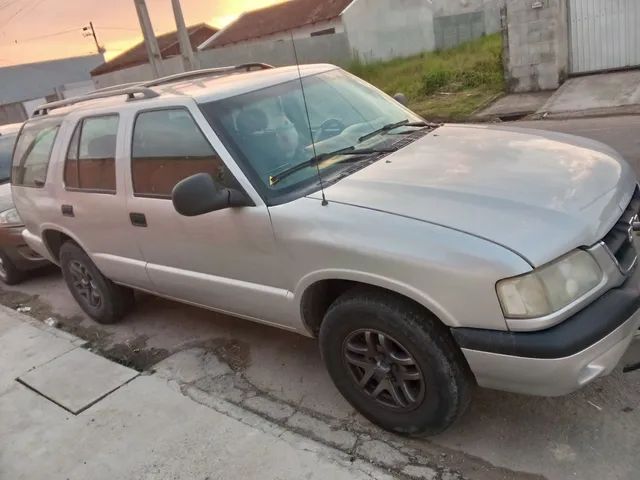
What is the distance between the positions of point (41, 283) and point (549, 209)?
233 inches

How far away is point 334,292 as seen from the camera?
3.07 metres

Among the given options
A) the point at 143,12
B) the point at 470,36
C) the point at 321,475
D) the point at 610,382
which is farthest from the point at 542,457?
the point at 470,36

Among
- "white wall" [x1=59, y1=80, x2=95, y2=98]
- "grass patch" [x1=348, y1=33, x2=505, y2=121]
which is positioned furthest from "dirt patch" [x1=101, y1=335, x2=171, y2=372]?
"white wall" [x1=59, y1=80, x2=95, y2=98]

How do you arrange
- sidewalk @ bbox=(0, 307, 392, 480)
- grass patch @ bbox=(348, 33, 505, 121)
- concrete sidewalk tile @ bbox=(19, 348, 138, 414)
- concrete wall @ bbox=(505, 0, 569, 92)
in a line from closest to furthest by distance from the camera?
sidewalk @ bbox=(0, 307, 392, 480)
concrete sidewalk tile @ bbox=(19, 348, 138, 414)
concrete wall @ bbox=(505, 0, 569, 92)
grass patch @ bbox=(348, 33, 505, 121)

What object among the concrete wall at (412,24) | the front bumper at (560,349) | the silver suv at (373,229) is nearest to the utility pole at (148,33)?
the concrete wall at (412,24)

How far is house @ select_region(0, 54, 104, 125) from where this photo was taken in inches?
1694

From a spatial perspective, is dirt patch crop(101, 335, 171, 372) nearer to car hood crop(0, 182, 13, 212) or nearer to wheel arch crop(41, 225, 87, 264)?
wheel arch crop(41, 225, 87, 264)

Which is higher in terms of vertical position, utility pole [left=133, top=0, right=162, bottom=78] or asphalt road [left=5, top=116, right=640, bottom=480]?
utility pole [left=133, top=0, right=162, bottom=78]

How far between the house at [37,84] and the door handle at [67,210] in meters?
41.1

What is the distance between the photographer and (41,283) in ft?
21.8

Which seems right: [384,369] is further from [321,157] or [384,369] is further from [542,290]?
[321,157]

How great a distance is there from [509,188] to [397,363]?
0.97 metres

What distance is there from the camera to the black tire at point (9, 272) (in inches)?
254

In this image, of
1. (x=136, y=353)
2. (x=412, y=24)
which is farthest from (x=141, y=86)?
(x=412, y=24)
